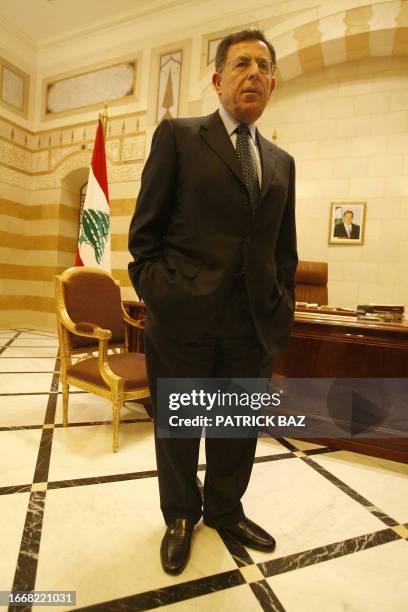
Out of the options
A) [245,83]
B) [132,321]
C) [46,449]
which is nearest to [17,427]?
[46,449]

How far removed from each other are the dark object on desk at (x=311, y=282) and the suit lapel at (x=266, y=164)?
317 cm

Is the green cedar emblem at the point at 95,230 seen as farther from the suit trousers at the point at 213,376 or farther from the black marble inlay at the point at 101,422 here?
the suit trousers at the point at 213,376

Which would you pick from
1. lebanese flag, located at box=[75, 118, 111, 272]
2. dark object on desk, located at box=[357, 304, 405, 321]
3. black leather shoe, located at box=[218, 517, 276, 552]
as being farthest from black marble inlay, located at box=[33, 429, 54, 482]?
lebanese flag, located at box=[75, 118, 111, 272]

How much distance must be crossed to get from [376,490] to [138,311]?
6.38ft

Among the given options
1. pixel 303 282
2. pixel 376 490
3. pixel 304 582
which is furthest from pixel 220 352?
pixel 303 282

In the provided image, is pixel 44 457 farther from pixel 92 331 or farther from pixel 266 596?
pixel 266 596

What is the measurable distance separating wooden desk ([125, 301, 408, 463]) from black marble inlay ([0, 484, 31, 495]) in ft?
5.49

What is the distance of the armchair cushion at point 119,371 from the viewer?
2.36 m

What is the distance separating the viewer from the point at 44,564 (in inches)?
51.7

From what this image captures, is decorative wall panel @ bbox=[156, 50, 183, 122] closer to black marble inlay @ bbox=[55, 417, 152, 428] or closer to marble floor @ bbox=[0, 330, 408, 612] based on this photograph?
black marble inlay @ bbox=[55, 417, 152, 428]

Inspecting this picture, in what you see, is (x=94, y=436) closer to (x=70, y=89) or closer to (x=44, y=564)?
(x=44, y=564)

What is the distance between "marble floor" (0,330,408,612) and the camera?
1239 millimetres

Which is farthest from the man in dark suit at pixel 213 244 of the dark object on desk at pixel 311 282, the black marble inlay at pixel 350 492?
the dark object on desk at pixel 311 282

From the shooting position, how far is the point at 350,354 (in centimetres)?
245
